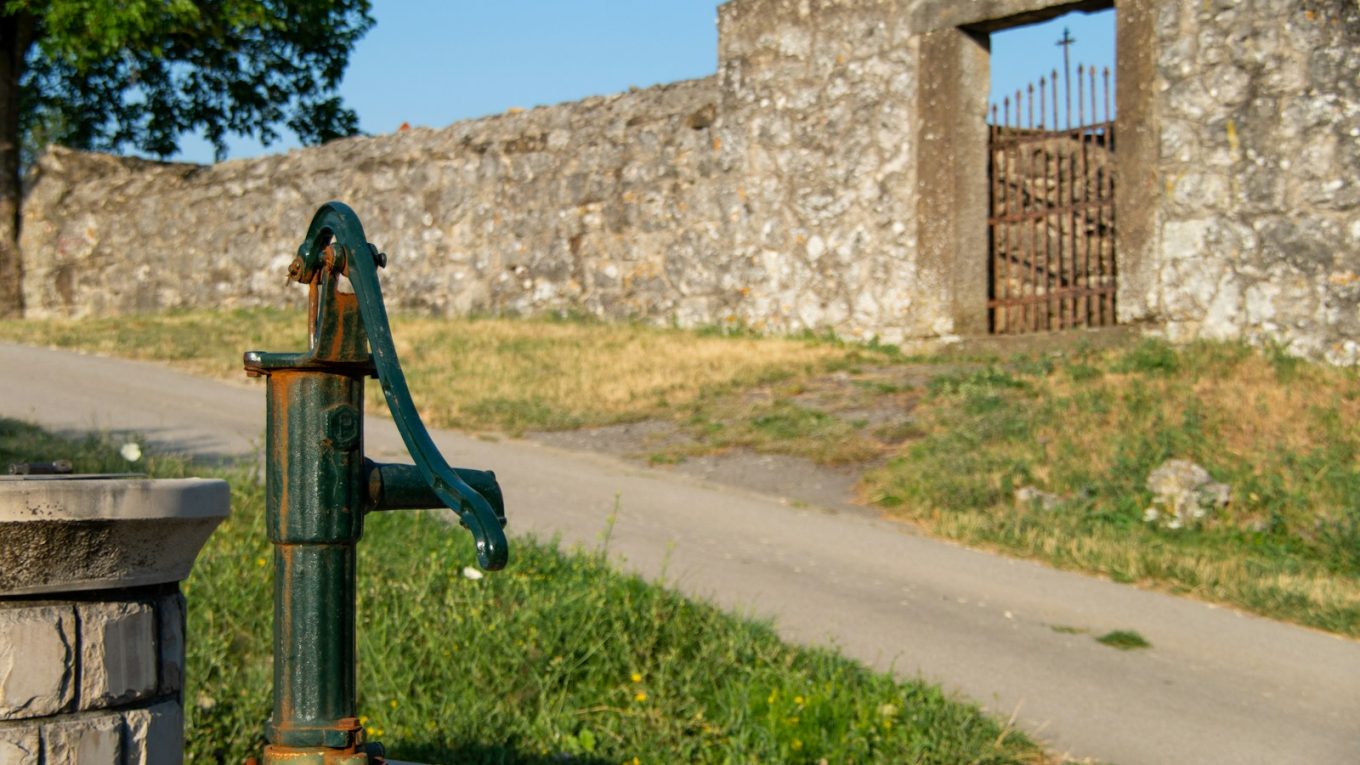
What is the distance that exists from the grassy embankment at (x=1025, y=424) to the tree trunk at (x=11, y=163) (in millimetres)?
5535

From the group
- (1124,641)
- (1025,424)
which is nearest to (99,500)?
(1124,641)

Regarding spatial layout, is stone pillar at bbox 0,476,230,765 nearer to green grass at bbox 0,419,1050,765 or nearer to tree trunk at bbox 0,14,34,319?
green grass at bbox 0,419,1050,765

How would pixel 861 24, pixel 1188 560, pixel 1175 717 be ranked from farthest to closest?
1. pixel 861 24
2. pixel 1188 560
3. pixel 1175 717

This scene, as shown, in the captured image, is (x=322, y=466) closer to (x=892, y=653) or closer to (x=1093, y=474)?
(x=892, y=653)

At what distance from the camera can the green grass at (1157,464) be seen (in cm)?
614

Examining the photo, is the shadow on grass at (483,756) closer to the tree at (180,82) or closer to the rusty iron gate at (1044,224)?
the rusty iron gate at (1044,224)

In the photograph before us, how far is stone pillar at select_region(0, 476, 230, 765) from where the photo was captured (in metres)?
2.07

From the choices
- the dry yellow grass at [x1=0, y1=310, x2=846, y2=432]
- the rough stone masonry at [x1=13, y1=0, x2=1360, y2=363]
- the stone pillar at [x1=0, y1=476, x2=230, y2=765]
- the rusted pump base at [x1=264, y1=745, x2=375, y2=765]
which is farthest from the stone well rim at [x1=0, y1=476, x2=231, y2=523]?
the rough stone masonry at [x1=13, y1=0, x2=1360, y2=363]

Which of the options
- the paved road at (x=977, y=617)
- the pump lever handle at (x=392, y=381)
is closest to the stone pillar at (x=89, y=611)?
the pump lever handle at (x=392, y=381)

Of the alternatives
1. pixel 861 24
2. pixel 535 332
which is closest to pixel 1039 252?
pixel 861 24

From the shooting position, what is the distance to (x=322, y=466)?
202 centimetres

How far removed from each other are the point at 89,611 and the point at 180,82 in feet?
60.1

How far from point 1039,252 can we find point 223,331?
7.46 m

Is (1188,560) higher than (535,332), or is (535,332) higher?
(535,332)
